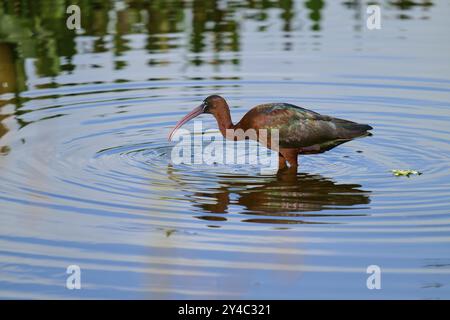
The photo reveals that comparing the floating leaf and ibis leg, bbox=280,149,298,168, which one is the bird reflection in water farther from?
Result: the floating leaf

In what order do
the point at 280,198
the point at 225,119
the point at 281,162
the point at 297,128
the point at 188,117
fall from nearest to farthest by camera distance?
the point at 280,198
the point at 297,128
the point at 281,162
the point at 225,119
the point at 188,117

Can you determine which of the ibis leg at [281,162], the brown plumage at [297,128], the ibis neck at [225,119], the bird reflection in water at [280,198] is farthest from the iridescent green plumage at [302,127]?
the bird reflection in water at [280,198]

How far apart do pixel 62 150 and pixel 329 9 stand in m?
9.04

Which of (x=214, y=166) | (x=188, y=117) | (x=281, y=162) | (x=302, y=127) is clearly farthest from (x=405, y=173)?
(x=188, y=117)

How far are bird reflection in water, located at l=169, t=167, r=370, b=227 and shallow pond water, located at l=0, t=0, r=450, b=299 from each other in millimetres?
→ 28

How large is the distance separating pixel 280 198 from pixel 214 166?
1399 millimetres

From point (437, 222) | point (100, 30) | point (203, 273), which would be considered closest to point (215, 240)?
point (203, 273)

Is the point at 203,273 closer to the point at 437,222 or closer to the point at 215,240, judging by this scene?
the point at 215,240

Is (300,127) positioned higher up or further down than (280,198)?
higher up

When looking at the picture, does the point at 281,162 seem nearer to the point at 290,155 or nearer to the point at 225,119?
the point at 290,155

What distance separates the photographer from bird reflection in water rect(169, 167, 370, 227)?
9406mm

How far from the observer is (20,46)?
16719 mm

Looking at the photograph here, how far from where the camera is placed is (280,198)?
10.1 m

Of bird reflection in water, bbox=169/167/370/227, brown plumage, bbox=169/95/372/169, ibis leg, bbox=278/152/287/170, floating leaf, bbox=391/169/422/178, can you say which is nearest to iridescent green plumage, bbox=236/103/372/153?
brown plumage, bbox=169/95/372/169
